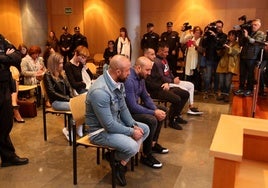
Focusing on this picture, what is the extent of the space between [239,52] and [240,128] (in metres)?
4.22

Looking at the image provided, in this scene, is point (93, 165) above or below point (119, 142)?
below

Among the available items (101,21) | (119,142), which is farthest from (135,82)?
(101,21)

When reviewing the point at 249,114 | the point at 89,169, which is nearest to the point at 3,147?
the point at 89,169

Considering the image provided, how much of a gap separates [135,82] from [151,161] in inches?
33.5

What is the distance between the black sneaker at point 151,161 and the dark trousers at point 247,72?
3459mm

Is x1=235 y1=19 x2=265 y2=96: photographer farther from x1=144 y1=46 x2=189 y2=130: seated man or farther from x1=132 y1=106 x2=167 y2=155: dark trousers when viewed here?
x1=132 y1=106 x2=167 y2=155: dark trousers

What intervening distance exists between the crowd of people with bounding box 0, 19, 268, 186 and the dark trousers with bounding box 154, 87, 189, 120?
14 mm

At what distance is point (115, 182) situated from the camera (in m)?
2.40

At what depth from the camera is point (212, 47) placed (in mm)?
5754

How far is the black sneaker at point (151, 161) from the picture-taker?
9.32 ft

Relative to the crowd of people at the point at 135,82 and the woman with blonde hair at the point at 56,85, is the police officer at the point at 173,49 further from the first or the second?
the woman with blonde hair at the point at 56,85

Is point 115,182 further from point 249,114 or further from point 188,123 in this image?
point 249,114

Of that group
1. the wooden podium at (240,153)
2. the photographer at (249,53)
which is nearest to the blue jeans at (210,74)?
the photographer at (249,53)

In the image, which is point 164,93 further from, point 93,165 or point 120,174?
point 120,174
